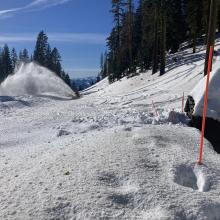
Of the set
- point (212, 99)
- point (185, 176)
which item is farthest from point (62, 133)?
point (185, 176)

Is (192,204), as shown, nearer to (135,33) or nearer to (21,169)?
(21,169)

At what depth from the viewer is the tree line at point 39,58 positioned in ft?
255

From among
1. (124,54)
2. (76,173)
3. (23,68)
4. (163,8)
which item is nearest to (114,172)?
(76,173)

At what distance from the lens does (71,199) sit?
5.33m

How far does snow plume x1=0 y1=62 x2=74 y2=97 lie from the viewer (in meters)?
36.2

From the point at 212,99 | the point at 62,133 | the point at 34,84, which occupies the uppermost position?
the point at 212,99

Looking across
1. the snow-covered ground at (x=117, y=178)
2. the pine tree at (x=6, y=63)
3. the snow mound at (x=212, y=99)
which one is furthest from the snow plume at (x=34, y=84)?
the pine tree at (x=6, y=63)

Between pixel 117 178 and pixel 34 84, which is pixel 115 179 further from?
pixel 34 84

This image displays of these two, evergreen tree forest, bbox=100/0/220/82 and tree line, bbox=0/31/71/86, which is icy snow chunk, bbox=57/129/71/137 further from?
tree line, bbox=0/31/71/86

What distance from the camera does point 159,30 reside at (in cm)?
3709

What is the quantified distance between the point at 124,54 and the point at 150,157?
5128cm

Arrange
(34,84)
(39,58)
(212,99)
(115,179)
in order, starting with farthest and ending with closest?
(39,58)
(34,84)
(212,99)
(115,179)

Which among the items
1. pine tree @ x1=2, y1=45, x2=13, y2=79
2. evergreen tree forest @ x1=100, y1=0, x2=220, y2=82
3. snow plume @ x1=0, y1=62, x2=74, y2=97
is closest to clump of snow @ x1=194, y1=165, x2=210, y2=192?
evergreen tree forest @ x1=100, y1=0, x2=220, y2=82

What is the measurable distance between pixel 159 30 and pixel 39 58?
44.6 metres
